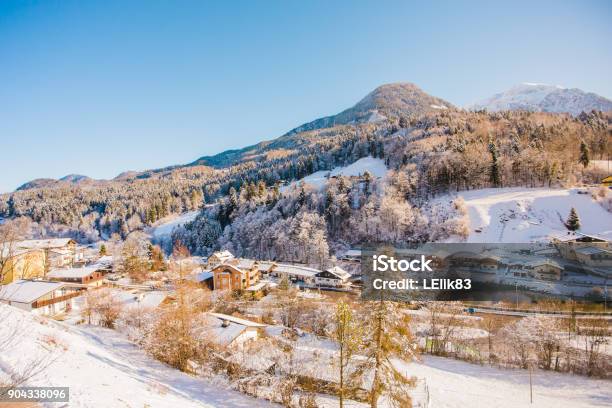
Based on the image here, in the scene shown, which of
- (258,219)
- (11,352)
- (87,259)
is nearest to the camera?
(11,352)

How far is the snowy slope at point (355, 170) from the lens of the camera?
93.5 m

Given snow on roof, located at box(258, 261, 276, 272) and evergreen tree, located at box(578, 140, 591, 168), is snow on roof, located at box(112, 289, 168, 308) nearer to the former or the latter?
snow on roof, located at box(258, 261, 276, 272)

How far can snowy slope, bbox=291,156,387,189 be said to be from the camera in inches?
3681

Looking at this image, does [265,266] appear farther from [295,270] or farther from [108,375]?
[108,375]

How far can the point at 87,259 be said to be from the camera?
211ft

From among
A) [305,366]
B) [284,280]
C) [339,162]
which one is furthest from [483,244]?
[339,162]

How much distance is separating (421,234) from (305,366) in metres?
43.1

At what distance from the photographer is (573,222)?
4522 cm

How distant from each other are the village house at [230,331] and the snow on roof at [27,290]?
14355mm

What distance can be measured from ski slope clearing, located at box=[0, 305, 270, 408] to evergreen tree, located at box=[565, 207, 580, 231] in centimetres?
5214

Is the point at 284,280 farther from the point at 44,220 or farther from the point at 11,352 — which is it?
the point at 44,220

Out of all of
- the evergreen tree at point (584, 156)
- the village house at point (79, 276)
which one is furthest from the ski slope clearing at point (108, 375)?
the evergreen tree at point (584, 156)

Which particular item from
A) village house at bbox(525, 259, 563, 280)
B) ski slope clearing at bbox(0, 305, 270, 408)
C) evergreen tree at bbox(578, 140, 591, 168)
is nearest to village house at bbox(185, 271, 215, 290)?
ski slope clearing at bbox(0, 305, 270, 408)

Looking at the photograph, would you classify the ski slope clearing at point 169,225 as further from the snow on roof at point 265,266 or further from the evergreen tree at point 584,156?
the evergreen tree at point 584,156
